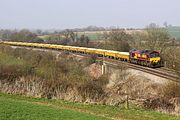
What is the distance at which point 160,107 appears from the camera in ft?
50.1

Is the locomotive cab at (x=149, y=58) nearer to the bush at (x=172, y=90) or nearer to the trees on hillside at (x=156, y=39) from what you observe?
the trees on hillside at (x=156, y=39)

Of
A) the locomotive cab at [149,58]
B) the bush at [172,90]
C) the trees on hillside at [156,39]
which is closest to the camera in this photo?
the bush at [172,90]

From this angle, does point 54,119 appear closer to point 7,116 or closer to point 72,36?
point 7,116

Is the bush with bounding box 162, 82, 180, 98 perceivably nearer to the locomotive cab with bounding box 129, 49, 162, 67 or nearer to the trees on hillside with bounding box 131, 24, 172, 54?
the locomotive cab with bounding box 129, 49, 162, 67

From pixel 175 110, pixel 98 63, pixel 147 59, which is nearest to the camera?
pixel 175 110

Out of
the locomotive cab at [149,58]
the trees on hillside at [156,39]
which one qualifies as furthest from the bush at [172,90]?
the trees on hillside at [156,39]

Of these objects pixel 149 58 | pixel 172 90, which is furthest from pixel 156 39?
pixel 172 90

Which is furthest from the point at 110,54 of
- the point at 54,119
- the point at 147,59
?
the point at 54,119

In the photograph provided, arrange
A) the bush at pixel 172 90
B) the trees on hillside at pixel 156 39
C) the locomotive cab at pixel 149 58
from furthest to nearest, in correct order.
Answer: the trees on hillside at pixel 156 39 < the locomotive cab at pixel 149 58 < the bush at pixel 172 90

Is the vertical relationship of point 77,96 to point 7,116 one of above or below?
below

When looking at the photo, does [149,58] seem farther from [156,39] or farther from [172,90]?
[172,90]

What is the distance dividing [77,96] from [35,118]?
734cm

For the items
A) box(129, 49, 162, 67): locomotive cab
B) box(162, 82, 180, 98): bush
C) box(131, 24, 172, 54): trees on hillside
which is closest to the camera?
box(162, 82, 180, 98): bush

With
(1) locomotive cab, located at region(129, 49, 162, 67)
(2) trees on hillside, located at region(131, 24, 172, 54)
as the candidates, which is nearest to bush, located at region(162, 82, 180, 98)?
(1) locomotive cab, located at region(129, 49, 162, 67)
